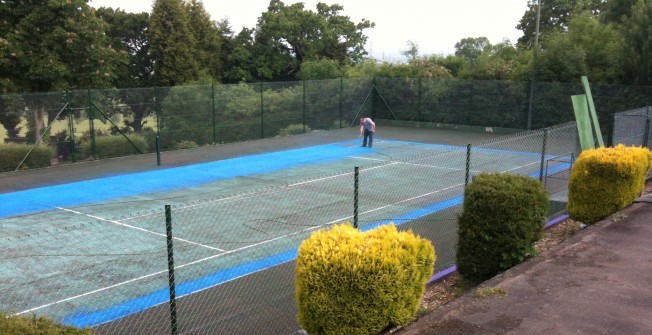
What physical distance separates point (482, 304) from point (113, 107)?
19.5 meters

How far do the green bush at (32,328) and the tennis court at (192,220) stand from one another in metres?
2.01

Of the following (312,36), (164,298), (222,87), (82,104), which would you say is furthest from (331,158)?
(312,36)

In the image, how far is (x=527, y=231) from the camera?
8648 millimetres

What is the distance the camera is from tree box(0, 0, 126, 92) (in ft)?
74.3

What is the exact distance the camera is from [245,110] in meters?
28.2

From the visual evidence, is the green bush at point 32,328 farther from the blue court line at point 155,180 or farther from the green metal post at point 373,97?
the green metal post at point 373,97

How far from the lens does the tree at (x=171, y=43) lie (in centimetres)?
3775

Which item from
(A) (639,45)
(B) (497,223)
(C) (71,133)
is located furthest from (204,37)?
(B) (497,223)

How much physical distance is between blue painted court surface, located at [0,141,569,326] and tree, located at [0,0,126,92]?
6888 millimetres

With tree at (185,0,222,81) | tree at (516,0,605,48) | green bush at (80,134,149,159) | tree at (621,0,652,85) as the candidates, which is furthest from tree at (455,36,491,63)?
green bush at (80,134,149,159)

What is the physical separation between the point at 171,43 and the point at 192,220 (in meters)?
27.0

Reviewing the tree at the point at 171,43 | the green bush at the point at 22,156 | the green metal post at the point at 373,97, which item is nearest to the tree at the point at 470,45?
the green metal post at the point at 373,97

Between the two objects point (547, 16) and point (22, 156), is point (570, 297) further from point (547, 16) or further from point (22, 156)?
point (547, 16)

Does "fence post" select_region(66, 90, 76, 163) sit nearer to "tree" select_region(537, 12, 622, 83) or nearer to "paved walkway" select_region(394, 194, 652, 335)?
"paved walkway" select_region(394, 194, 652, 335)
